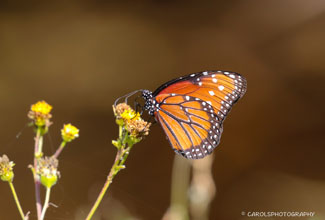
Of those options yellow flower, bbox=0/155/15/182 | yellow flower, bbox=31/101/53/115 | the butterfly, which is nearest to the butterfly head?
the butterfly

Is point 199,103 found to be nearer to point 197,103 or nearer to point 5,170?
point 197,103

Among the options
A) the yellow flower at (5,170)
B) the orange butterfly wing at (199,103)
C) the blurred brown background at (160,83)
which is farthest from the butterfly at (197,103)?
the blurred brown background at (160,83)

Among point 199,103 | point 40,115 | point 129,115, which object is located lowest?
point 199,103

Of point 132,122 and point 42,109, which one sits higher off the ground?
point 42,109

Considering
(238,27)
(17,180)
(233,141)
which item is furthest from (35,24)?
(233,141)

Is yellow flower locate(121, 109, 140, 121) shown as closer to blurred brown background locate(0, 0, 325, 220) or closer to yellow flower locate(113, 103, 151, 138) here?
yellow flower locate(113, 103, 151, 138)

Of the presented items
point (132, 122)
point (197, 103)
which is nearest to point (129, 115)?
point (132, 122)

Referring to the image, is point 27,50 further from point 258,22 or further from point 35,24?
point 258,22
